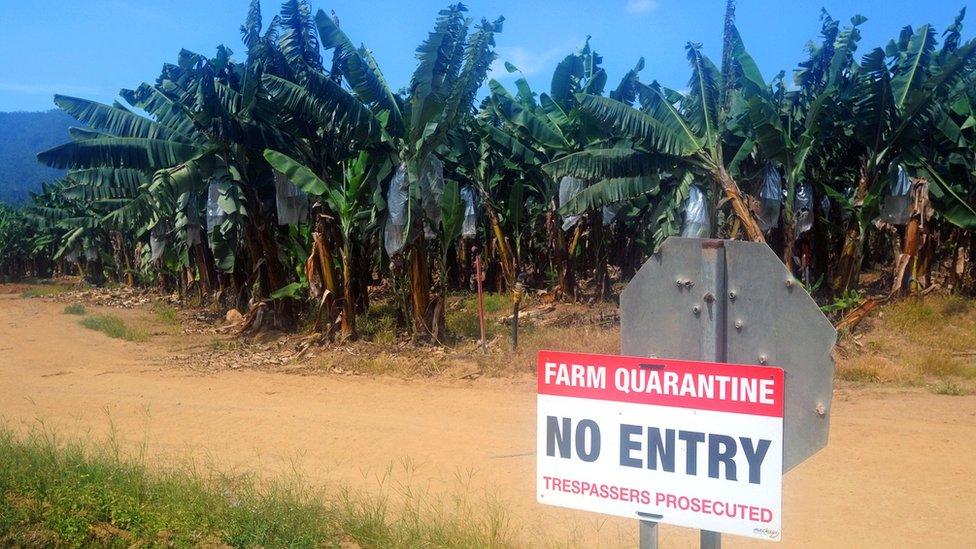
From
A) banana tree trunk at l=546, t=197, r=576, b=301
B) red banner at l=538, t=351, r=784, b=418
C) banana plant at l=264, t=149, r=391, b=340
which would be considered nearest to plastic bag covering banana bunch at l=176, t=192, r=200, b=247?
banana plant at l=264, t=149, r=391, b=340

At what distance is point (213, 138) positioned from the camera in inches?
518

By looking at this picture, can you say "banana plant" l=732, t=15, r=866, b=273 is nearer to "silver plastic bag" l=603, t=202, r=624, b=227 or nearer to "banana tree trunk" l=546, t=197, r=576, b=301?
"silver plastic bag" l=603, t=202, r=624, b=227

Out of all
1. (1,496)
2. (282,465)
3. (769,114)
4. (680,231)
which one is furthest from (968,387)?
(1,496)

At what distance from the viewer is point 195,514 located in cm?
472

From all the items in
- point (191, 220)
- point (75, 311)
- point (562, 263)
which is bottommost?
point (75, 311)

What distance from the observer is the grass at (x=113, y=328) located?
1498 centimetres

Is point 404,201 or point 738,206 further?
point 404,201

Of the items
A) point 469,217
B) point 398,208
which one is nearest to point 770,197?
point 398,208

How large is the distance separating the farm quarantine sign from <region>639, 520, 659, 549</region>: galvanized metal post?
0.05 meters

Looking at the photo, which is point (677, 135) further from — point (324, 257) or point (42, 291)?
point (42, 291)

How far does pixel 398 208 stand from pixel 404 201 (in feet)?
0.48

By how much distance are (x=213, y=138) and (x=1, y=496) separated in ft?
29.9

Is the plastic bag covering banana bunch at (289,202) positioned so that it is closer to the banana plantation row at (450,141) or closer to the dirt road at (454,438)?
the banana plantation row at (450,141)

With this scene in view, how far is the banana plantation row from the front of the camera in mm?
11414
